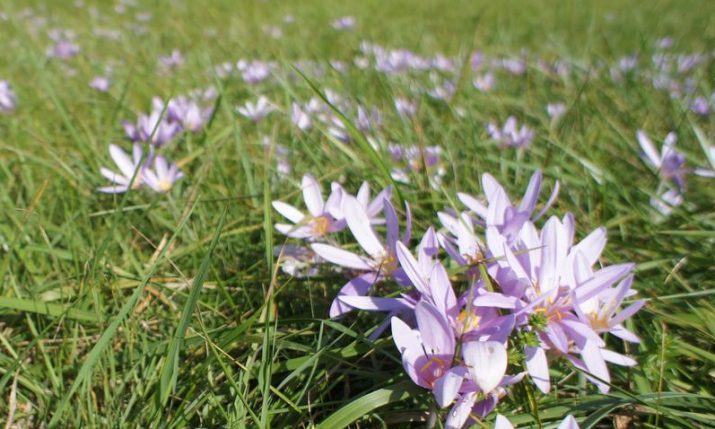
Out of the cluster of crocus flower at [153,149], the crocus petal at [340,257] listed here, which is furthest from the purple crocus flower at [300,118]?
the crocus petal at [340,257]

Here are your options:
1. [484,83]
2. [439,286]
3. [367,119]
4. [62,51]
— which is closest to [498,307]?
[439,286]

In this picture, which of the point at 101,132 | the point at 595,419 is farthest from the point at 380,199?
the point at 101,132

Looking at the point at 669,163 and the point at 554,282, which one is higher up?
the point at 669,163

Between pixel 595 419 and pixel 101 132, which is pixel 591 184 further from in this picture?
pixel 101 132

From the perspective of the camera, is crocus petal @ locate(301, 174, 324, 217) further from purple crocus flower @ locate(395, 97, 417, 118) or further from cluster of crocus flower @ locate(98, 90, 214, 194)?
purple crocus flower @ locate(395, 97, 417, 118)

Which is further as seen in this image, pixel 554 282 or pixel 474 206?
pixel 474 206

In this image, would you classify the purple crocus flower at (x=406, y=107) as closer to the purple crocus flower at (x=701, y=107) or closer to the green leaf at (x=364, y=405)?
the purple crocus flower at (x=701, y=107)

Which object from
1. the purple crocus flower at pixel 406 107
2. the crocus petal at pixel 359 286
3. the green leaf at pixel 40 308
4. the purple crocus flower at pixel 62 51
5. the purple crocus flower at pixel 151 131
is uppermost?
the purple crocus flower at pixel 62 51

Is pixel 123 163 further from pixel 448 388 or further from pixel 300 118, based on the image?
pixel 448 388
